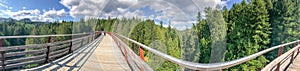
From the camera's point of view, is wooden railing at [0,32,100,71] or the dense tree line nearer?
wooden railing at [0,32,100,71]

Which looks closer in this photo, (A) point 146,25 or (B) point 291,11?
(A) point 146,25

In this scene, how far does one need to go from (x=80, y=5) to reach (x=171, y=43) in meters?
2.54

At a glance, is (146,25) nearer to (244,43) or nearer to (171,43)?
(171,43)

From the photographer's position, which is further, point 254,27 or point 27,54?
point 254,27

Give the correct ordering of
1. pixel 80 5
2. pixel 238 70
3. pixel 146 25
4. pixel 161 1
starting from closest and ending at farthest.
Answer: pixel 161 1
pixel 146 25
pixel 80 5
pixel 238 70

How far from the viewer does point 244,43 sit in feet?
68.7

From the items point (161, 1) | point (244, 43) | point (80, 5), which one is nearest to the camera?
point (161, 1)

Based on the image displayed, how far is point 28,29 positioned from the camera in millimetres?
21344

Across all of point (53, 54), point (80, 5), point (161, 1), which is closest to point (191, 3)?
point (161, 1)

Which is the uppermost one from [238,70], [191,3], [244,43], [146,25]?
[191,3]

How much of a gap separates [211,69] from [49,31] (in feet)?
71.7

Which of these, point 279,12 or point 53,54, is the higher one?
point 279,12

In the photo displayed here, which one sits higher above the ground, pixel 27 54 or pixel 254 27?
pixel 254 27

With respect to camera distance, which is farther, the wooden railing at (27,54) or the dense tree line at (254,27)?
the dense tree line at (254,27)
